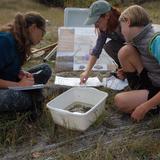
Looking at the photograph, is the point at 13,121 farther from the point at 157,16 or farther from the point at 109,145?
the point at 157,16

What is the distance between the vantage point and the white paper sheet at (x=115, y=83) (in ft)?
12.8

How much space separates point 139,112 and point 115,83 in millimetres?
724

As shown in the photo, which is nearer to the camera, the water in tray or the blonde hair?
the blonde hair

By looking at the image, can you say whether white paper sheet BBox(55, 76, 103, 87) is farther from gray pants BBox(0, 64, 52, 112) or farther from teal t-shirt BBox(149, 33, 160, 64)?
teal t-shirt BBox(149, 33, 160, 64)

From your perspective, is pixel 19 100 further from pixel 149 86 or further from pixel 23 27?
pixel 149 86

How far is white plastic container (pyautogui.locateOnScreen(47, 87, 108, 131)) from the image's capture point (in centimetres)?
312

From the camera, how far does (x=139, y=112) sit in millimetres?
3258

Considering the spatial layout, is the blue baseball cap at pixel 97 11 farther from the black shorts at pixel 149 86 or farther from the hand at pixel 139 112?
the hand at pixel 139 112

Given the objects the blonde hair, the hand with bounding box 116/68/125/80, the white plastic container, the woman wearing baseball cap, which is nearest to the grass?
the white plastic container

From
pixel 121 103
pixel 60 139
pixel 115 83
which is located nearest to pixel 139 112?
pixel 121 103

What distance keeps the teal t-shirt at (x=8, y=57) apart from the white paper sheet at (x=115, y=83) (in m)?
0.88

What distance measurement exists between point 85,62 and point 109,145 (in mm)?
1639

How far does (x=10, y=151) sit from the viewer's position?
306 centimetres

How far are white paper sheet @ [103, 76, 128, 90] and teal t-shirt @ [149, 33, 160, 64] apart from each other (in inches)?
29.0
